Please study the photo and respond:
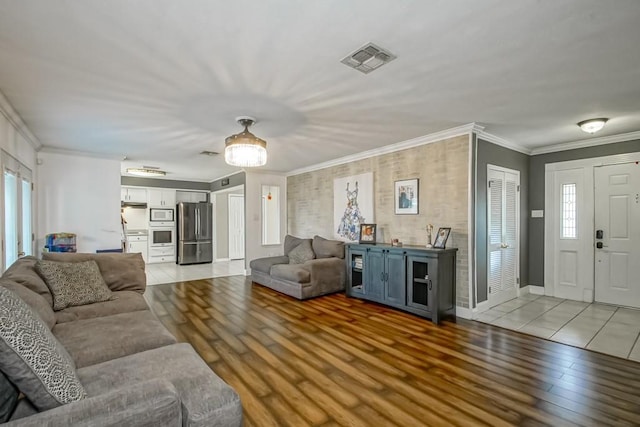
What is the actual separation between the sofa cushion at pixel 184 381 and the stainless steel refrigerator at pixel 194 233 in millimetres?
7278

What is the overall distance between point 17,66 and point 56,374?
8.10ft

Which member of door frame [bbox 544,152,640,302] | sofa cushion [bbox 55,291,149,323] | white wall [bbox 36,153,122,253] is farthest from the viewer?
white wall [bbox 36,153,122,253]

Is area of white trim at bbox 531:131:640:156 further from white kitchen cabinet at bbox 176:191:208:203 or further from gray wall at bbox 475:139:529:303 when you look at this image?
white kitchen cabinet at bbox 176:191:208:203

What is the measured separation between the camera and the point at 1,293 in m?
1.27

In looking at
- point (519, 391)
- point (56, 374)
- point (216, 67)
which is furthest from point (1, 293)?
point (519, 391)

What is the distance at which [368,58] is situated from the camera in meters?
2.24

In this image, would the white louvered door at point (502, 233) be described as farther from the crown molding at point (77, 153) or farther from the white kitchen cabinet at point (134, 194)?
the white kitchen cabinet at point (134, 194)

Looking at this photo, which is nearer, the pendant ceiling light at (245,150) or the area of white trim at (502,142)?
the pendant ceiling light at (245,150)

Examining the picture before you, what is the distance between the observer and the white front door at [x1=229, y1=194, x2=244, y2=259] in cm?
955

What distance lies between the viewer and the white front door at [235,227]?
31.3ft

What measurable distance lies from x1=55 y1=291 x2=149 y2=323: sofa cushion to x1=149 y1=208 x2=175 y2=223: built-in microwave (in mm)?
5979

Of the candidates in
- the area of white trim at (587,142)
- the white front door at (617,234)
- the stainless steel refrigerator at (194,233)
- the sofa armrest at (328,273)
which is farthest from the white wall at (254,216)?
the white front door at (617,234)

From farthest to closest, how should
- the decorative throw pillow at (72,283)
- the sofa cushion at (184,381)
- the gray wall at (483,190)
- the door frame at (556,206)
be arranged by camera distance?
the door frame at (556,206)
the gray wall at (483,190)
the decorative throw pillow at (72,283)
the sofa cushion at (184,381)

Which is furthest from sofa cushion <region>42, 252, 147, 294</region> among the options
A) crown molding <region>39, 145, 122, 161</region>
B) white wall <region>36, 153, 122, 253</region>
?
crown molding <region>39, 145, 122, 161</region>
